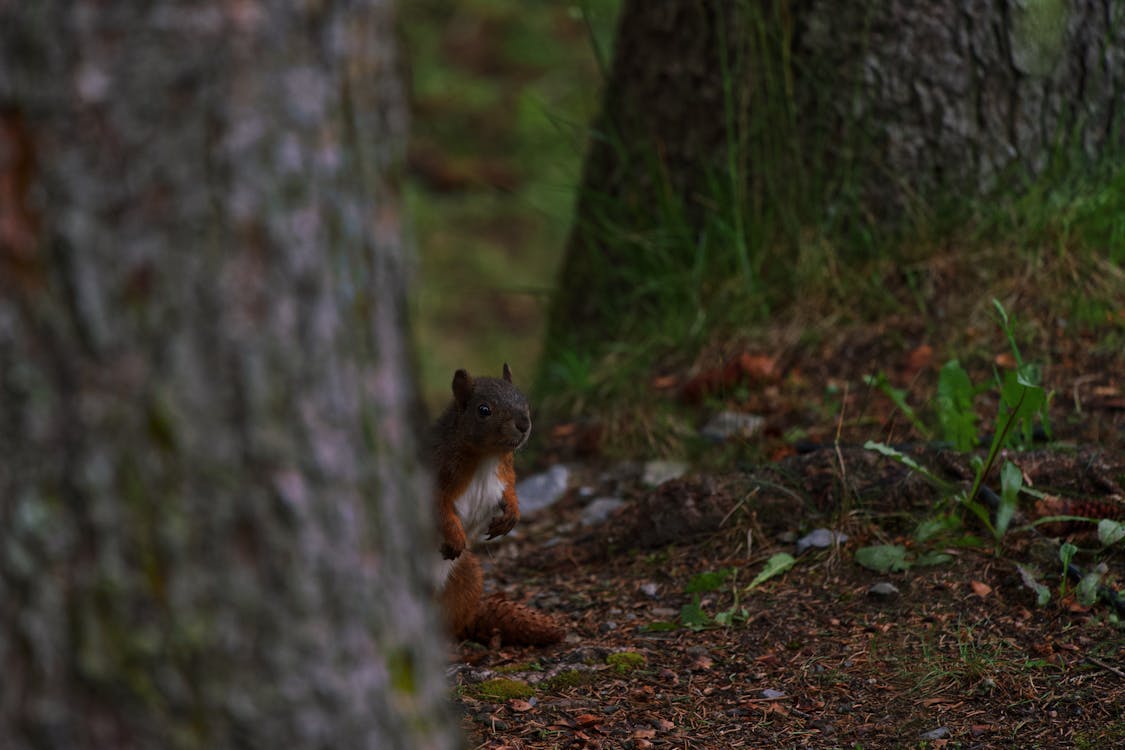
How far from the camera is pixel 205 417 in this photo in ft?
4.39

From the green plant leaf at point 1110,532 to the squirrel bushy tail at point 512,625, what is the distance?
127cm

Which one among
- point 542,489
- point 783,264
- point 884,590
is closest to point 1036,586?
point 884,590

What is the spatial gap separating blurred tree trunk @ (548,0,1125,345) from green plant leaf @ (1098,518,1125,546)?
66.2 inches

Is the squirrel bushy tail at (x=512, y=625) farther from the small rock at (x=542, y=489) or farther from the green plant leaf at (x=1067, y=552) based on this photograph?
Answer: the green plant leaf at (x=1067, y=552)

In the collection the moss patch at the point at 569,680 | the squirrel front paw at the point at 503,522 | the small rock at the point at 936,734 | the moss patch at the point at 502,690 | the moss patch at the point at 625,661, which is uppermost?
the squirrel front paw at the point at 503,522

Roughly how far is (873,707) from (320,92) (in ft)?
5.79

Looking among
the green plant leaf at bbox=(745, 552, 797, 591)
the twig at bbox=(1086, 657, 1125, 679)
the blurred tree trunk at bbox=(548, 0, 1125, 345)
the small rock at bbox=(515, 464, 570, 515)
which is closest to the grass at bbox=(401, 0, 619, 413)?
the blurred tree trunk at bbox=(548, 0, 1125, 345)

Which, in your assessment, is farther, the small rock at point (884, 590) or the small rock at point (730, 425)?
the small rock at point (730, 425)

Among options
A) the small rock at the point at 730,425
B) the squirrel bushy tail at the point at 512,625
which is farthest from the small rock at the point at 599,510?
the squirrel bushy tail at the point at 512,625

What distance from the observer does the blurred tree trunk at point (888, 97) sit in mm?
4203

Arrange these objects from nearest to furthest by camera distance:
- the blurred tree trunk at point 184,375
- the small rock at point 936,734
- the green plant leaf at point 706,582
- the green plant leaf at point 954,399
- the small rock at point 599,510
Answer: the blurred tree trunk at point 184,375, the small rock at point 936,734, the green plant leaf at point 706,582, the green plant leaf at point 954,399, the small rock at point 599,510

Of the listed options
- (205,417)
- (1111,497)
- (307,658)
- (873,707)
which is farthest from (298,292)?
(1111,497)

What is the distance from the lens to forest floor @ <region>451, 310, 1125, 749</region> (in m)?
2.49

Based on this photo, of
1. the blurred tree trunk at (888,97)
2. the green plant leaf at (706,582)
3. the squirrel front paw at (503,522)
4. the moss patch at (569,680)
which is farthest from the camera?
the blurred tree trunk at (888,97)
